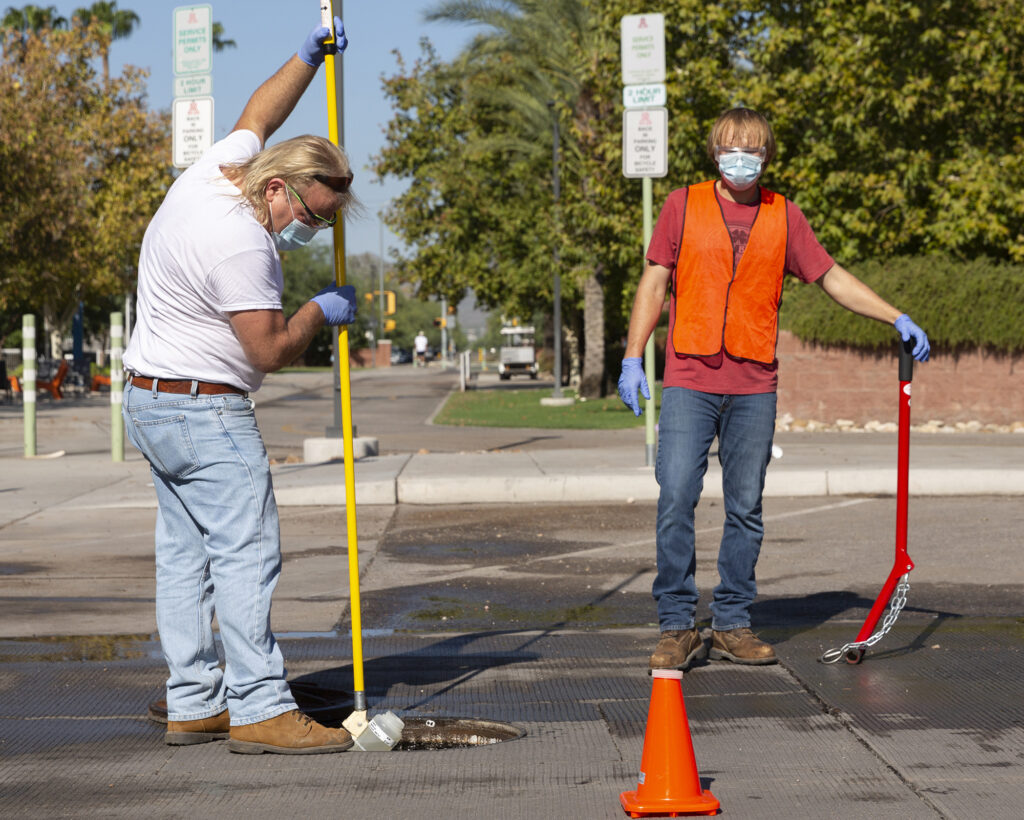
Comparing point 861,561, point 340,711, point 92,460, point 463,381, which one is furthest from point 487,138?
point 340,711

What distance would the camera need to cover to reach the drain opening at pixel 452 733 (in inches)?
167

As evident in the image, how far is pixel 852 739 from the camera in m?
4.11

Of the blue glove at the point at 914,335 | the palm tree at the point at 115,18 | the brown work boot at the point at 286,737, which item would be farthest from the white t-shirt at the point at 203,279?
the palm tree at the point at 115,18

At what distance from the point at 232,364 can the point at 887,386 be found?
16657 millimetres

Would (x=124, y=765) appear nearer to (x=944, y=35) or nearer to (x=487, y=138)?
(x=944, y=35)

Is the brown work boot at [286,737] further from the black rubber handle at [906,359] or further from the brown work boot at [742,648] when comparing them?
the black rubber handle at [906,359]

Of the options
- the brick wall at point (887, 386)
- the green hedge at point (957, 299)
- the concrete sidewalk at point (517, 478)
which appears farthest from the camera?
the brick wall at point (887, 386)

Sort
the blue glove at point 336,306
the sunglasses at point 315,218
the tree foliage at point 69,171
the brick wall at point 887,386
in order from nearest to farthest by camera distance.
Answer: the sunglasses at point 315,218 → the blue glove at point 336,306 → the brick wall at point 887,386 → the tree foliage at point 69,171

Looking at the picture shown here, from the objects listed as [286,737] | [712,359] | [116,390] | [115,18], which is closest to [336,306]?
[286,737]

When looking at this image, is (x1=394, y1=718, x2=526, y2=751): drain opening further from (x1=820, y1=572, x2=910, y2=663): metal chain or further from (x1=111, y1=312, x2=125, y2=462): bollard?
(x1=111, y1=312, x2=125, y2=462): bollard

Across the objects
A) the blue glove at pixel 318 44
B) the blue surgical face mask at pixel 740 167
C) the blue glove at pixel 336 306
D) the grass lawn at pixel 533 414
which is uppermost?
the blue glove at pixel 318 44

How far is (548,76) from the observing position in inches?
1300

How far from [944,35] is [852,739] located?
1805 centimetres

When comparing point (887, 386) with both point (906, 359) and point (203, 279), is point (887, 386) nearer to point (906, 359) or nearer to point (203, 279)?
point (906, 359)
